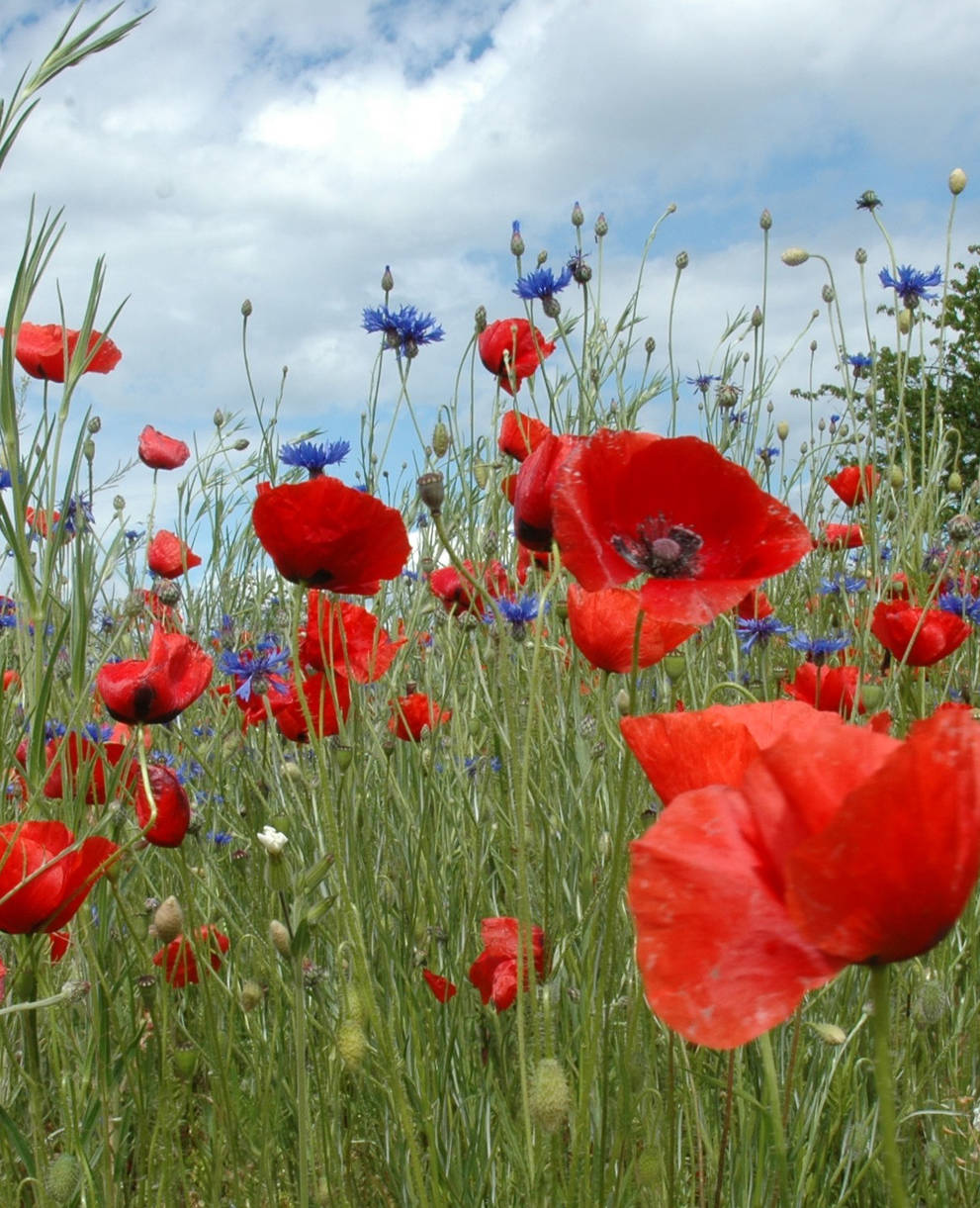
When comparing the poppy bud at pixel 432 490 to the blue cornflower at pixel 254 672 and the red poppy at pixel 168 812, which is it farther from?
the blue cornflower at pixel 254 672

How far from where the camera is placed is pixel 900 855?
421mm

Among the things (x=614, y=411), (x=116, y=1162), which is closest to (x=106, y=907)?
(x=116, y=1162)

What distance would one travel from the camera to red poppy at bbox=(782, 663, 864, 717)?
1811 millimetres

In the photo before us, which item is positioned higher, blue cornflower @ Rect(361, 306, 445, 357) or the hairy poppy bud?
the hairy poppy bud

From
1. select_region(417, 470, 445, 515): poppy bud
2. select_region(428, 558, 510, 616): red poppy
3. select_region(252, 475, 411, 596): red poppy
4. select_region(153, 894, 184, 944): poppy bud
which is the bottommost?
select_region(153, 894, 184, 944): poppy bud

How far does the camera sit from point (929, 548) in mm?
3076

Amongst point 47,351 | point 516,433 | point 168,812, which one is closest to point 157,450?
point 47,351

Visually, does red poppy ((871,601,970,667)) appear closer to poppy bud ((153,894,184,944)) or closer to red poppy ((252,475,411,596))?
red poppy ((252,475,411,596))

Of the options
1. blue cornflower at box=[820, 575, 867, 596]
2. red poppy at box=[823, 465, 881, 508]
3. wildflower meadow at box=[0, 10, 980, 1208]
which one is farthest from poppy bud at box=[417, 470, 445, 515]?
A: red poppy at box=[823, 465, 881, 508]

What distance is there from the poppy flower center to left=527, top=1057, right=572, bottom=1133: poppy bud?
39cm

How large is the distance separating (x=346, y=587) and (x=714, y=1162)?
88cm

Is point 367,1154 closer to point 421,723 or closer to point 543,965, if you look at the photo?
point 543,965

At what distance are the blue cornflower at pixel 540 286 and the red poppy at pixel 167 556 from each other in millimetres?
1153

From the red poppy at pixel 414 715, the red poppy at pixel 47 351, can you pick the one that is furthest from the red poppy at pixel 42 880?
the red poppy at pixel 47 351
